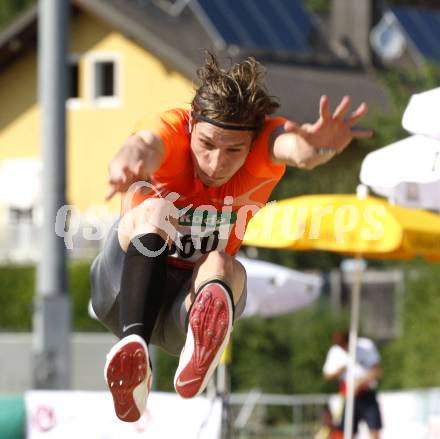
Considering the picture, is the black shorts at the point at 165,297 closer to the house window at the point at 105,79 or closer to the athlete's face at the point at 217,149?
the athlete's face at the point at 217,149

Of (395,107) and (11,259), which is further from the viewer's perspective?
(11,259)

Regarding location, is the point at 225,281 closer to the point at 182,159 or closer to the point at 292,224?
the point at 182,159

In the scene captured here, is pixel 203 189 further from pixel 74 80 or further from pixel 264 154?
pixel 74 80

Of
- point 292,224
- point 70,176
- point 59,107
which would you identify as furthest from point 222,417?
point 70,176

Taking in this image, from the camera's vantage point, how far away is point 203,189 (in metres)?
6.75

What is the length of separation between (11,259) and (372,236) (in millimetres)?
15976

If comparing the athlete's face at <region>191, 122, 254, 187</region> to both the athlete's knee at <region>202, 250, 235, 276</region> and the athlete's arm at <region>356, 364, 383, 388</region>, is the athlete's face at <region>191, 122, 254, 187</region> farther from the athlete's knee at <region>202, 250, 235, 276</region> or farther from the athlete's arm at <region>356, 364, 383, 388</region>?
the athlete's arm at <region>356, 364, 383, 388</region>

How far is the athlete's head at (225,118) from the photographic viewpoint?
261 inches

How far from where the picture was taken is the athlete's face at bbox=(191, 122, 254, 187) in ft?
21.7

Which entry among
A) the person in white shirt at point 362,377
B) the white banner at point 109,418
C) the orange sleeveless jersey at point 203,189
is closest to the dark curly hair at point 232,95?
the orange sleeveless jersey at point 203,189

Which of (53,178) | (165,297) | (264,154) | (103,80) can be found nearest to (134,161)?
(264,154)

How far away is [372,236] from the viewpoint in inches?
457

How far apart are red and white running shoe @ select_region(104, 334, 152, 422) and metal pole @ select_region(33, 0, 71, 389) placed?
640 centimetres

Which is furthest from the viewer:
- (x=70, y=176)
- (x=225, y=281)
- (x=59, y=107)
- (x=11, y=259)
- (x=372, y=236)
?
(x=70, y=176)
